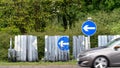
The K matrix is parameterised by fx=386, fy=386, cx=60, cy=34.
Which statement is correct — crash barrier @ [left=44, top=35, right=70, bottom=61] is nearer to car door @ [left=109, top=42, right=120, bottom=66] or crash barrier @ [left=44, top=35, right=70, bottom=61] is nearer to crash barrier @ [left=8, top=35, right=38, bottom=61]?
crash barrier @ [left=8, top=35, right=38, bottom=61]

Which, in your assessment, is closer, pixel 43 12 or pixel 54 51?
pixel 54 51

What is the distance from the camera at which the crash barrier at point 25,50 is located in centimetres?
2088

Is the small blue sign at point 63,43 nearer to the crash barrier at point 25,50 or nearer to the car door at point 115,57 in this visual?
the crash barrier at point 25,50

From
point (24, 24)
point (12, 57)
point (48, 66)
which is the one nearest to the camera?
point (48, 66)

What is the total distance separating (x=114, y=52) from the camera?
16188 mm

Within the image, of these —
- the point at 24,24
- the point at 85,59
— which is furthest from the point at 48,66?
the point at 24,24

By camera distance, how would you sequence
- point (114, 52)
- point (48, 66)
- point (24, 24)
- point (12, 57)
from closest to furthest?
point (114, 52) < point (48, 66) < point (12, 57) < point (24, 24)

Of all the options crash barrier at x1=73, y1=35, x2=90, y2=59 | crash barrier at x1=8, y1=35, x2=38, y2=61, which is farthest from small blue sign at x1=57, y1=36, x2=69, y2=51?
crash barrier at x1=8, y1=35, x2=38, y2=61

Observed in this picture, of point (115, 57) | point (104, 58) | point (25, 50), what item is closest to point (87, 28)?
point (104, 58)

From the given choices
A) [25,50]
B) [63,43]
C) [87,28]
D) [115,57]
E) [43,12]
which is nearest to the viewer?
[115,57]

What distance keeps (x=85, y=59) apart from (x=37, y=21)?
18408 millimetres

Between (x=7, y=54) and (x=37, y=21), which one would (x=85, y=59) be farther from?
(x=37, y=21)

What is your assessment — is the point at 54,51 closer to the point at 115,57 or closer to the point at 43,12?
the point at 115,57

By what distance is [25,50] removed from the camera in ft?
68.8
